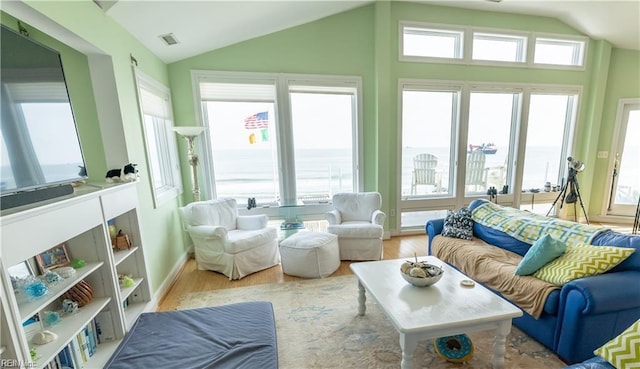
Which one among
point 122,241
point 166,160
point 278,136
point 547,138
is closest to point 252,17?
point 278,136

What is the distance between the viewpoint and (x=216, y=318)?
2.02 meters

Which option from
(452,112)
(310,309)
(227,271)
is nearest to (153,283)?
(227,271)

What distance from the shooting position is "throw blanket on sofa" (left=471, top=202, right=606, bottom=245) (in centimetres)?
199

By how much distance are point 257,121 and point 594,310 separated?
3.61m

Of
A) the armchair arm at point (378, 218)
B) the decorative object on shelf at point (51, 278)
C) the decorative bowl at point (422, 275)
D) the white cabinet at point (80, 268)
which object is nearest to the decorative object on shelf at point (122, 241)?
the white cabinet at point (80, 268)

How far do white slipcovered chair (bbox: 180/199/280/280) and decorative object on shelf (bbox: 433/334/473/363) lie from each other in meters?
1.96

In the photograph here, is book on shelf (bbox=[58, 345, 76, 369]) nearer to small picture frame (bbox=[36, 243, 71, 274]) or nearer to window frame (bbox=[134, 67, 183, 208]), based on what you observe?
small picture frame (bbox=[36, 243, 71, 274])

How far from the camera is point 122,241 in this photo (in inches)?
79.2

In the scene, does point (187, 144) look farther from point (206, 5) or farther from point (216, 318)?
point (216, 318)

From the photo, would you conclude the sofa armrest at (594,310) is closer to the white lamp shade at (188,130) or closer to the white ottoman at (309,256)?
the white ottoman at (309,256)

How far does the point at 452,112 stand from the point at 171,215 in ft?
13.9

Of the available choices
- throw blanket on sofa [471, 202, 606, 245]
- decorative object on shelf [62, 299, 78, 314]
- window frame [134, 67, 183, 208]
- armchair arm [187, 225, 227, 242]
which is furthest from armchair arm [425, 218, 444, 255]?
decorative object on shelf [62, 299, 78, 314]

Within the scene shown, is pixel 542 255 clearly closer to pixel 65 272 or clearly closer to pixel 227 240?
pixel 227 240

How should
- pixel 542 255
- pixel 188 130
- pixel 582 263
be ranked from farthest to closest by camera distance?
pixel 188 130 < pixel 542 255 < pixel 582 263
